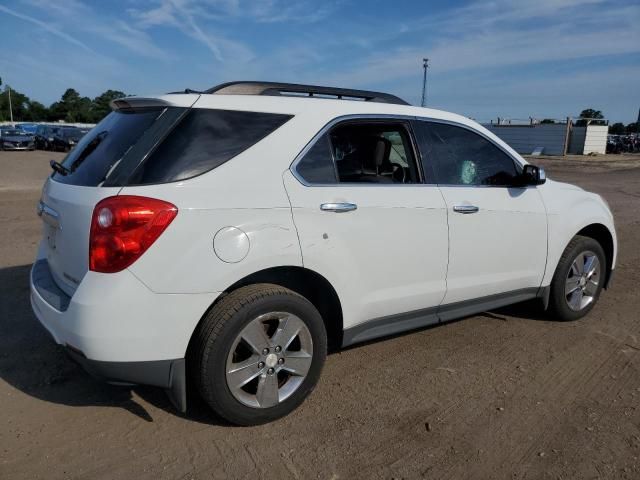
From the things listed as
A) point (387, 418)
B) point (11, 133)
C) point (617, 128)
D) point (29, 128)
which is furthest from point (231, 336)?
point (617, 128)

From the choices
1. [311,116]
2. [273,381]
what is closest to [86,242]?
[273,381]

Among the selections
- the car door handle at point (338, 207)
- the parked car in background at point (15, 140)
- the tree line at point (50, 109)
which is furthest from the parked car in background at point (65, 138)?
the tree line at point (50, 109)

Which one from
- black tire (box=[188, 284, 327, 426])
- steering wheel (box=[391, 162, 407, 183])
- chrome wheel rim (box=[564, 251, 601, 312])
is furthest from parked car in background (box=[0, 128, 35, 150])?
black tire (box=[188, 284, 327, 426])

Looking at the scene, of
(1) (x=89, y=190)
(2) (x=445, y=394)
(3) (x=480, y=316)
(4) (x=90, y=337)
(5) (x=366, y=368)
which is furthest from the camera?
(3) (x=480, y=316)

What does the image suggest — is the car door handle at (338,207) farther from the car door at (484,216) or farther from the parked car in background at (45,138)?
the parked car in background at (45,138)

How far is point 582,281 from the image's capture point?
4762mm

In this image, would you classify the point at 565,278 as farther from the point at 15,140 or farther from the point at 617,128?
the point at 617,128

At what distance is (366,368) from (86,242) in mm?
2043

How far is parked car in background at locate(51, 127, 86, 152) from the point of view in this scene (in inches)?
1256

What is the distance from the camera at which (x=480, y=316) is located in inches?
193

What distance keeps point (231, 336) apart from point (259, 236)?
53 cm

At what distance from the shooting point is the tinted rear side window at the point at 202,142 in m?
2.73

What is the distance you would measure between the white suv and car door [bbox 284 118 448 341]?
11 mm

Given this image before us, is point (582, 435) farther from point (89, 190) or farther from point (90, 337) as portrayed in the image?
point (89, 190)
